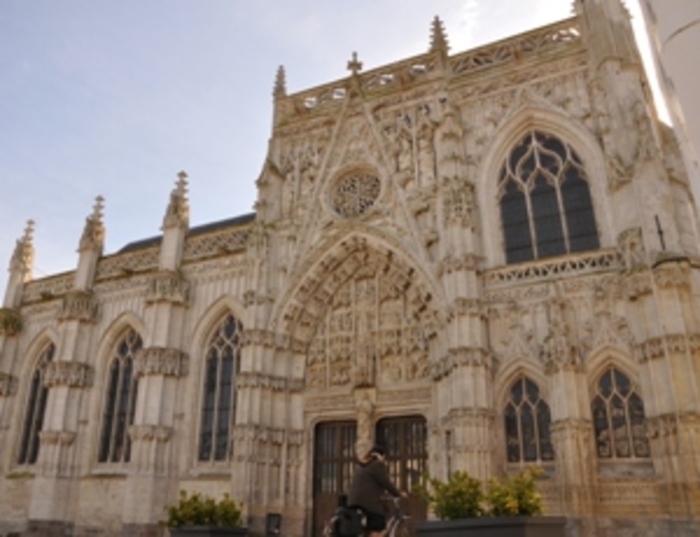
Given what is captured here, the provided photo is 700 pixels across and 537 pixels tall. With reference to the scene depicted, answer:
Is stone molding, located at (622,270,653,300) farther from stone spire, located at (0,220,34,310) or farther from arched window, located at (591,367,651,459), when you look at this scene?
stone spire, located at (0,220,34,310)

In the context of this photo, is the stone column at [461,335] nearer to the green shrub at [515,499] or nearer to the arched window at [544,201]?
the arched window at [544,201]

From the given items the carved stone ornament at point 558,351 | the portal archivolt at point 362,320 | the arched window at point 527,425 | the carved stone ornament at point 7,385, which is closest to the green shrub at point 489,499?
the carved stone ornament at point 558,351

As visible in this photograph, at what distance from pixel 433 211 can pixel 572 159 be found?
394 cm

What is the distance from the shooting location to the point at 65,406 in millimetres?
20297

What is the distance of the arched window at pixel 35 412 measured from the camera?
868 inches

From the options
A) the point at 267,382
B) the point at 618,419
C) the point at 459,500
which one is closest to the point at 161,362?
the point at 267,382

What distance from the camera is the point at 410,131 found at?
18609 mm

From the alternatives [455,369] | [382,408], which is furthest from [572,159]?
[382,408]

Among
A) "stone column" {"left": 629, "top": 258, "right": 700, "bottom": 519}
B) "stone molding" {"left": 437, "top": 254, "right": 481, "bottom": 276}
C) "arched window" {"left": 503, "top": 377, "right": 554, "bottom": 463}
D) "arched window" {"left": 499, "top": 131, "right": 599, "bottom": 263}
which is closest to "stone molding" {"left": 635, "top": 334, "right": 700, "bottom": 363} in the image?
"stone column" {"left": 629, "top": 258, "right": 700, "bottom": 519}

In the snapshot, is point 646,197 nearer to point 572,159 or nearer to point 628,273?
point 628,273

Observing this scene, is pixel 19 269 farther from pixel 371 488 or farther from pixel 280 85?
pixel 371 488

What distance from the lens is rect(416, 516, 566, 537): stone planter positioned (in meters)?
7.30

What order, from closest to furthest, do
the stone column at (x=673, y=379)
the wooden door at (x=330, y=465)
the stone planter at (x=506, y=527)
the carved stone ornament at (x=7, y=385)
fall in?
the stone planter at (x=506, y=527) → the stone column at (x=673, y=379) → the wooden door at (x=330, y=465) → the carved stone ornament at (x=7, y=385)

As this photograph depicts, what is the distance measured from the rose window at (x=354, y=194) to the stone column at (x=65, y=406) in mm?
9844
